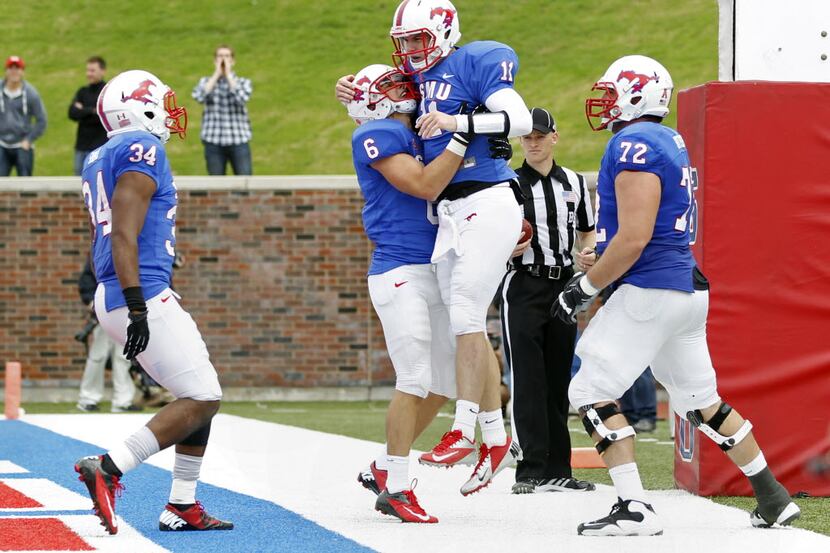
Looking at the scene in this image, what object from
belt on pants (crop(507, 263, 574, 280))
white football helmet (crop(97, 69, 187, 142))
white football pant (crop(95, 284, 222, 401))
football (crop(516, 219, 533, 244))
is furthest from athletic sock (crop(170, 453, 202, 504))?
belt on pants (crop(507, 263, 574, 280))

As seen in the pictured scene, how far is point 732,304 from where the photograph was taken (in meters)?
7.57

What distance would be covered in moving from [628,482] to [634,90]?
1.64 m

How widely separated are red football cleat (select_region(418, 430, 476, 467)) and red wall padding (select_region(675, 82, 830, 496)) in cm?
150

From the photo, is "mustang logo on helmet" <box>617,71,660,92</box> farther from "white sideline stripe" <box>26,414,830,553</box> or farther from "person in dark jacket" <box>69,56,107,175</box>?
"person in dark jacket" <box>69,56,107,175</box>

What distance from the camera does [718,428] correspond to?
21.8 feet

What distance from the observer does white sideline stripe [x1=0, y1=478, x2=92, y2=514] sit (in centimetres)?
727

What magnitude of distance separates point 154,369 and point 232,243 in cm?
1062

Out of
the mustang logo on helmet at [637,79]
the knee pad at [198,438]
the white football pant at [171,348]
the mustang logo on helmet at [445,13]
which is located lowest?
the knee pad at [198,438]

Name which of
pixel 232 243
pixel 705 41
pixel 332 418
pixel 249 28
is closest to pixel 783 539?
pixel 332 418

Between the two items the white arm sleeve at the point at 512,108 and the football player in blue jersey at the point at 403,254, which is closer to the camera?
the white arm sleeve at the point at 512,108

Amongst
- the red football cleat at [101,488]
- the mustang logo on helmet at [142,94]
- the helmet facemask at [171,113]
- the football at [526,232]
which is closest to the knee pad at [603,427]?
the football at [526,232]

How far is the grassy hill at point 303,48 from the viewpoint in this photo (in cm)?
3030

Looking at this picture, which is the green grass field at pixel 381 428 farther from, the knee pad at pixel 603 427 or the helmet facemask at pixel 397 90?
the helmet facemask at pixel 397 90

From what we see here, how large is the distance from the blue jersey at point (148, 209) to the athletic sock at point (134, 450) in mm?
553
